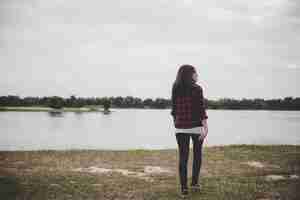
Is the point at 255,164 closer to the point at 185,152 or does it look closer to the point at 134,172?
the point at 134,172

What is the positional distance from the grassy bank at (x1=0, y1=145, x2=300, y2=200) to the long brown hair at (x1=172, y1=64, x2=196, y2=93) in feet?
7.90

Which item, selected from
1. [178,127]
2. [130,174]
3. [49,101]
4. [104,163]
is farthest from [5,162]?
[49,101]

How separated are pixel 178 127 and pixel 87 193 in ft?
8.43

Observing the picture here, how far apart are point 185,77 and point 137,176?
3821mm

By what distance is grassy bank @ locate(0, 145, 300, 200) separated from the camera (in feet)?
23.7

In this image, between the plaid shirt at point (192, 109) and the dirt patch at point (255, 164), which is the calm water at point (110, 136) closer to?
the dirt patch at point (255, 164)

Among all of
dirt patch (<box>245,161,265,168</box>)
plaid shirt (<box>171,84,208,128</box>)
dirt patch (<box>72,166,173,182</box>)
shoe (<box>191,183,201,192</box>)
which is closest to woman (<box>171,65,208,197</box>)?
plaid shirt (<box>171,84,208,128</box>)

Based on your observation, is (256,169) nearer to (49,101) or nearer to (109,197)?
(109,197)

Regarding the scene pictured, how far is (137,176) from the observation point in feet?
30.5

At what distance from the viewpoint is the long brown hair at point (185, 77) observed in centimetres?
688

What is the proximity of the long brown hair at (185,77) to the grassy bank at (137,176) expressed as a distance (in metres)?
2.41

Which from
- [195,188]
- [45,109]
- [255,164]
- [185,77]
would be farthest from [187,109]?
[45,109]

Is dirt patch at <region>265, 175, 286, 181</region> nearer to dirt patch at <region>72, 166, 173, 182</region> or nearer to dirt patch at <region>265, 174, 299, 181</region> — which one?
dirt patch at <region>265, 174, 299, 181</region>

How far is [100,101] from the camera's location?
178m
